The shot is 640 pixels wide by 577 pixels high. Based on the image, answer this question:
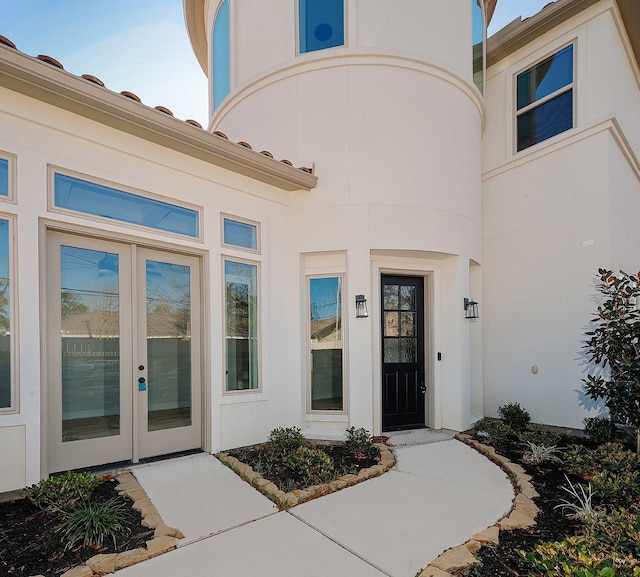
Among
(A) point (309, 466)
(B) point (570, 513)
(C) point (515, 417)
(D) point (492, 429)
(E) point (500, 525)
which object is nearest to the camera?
(E) point (500, 525)

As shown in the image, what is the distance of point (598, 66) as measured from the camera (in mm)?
6207

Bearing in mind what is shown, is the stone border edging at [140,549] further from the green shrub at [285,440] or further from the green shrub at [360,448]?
the green shrub at [360,448]

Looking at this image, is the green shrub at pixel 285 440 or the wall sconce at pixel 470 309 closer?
the green shrub at pixel 285 440

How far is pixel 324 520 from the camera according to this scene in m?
3.34

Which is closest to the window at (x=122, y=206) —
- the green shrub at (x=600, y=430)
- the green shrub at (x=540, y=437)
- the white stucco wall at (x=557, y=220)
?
the green shrub at (x=540, y=437)

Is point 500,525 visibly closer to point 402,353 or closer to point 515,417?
point 402,353

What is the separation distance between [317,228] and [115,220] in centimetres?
267

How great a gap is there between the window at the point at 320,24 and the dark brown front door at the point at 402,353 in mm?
3728

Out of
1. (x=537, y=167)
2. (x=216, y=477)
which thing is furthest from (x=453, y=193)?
(x=216, y=477)

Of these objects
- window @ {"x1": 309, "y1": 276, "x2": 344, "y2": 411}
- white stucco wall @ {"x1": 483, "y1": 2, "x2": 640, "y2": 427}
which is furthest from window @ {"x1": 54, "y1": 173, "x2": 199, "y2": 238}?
white stucco wall @ {"x1": 483, "y1": 2, "x2": 640, "y2": 427}

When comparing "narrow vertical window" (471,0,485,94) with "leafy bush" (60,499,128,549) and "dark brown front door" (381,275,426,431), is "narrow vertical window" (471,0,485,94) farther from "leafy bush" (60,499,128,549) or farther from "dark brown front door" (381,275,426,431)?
"leafy bush" (60,499,128,549)

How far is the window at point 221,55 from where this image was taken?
719 centimetres

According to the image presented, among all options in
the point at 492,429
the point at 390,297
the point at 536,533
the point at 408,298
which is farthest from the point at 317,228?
the point at 536,533

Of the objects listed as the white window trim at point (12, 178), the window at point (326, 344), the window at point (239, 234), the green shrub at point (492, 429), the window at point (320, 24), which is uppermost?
the window at point (320, 24)
